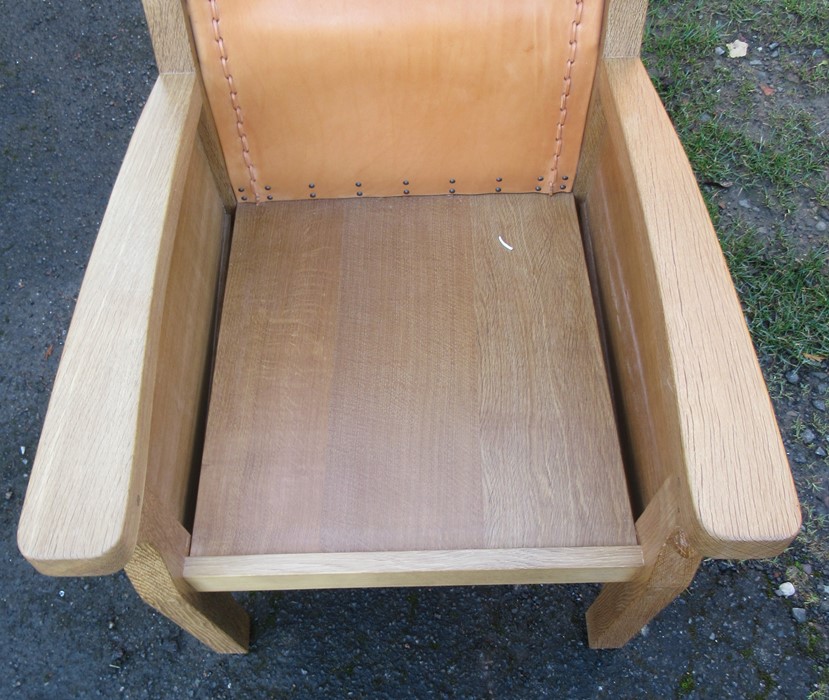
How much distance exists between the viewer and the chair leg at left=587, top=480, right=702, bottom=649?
885 millimetres

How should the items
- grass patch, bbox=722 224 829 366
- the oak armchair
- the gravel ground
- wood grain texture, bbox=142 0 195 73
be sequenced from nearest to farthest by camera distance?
the oak armchair < wood grain texture, bbox=142 0 195 73 < the gravel ground < grass patch, bbox=722 224 829 366

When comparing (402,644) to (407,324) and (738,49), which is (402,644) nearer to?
(407,324)

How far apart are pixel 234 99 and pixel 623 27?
0.61 meters

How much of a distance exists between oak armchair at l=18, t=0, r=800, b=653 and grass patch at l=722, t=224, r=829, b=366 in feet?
2.57

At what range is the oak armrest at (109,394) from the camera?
2.38ft

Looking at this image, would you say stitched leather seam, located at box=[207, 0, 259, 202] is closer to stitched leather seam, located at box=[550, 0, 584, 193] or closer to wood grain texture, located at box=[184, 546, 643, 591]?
stitched leather seam, located at box=[550, 0, 584, 193]

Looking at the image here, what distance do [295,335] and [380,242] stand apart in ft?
0.75

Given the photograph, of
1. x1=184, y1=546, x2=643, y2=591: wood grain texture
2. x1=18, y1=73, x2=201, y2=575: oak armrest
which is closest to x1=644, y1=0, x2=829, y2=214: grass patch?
x1=184, y1=546, x2=643, y2=591: wood grain texture

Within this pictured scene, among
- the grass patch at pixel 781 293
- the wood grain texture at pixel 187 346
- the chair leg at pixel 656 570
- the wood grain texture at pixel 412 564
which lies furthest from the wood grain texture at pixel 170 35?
the grass patch at pixel 781 293

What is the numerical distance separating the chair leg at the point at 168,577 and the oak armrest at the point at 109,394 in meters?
0.13

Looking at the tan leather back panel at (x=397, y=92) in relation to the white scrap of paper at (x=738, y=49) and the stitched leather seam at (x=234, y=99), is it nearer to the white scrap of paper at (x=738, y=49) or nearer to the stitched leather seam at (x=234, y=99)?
the stitched leather seam at (x=234, y=99)

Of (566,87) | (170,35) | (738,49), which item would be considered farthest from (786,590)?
(738,49)

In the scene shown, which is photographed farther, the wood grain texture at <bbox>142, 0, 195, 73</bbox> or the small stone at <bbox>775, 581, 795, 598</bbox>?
the small stone at <bbox>775, 581, 795, 598</bbox>

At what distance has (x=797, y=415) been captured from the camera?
174cm
